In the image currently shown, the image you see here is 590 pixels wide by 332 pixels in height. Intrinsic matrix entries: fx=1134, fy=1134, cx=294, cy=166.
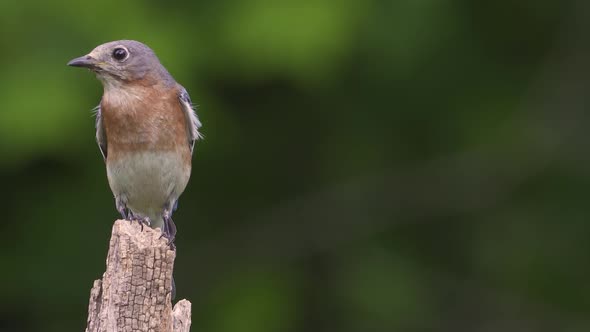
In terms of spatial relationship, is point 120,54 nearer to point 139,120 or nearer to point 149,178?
point 139,120

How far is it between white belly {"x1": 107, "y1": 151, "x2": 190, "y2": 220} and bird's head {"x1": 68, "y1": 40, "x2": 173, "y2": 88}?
1.66ft

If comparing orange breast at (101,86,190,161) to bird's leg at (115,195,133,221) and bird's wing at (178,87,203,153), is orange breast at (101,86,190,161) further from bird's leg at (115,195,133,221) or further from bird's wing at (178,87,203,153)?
bird's leg at (115,195,133,221)

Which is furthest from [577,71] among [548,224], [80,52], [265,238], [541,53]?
[80,52]

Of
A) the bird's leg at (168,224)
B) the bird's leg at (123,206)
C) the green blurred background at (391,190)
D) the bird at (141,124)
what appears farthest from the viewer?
the green blurred background at (391,190)

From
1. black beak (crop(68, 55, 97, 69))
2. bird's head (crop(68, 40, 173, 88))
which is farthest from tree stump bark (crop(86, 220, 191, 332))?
bird's head (crop(68, 40, 173, 88))

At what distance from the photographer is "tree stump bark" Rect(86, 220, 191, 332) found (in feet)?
18.7

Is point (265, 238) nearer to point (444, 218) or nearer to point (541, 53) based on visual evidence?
point (444, 218)

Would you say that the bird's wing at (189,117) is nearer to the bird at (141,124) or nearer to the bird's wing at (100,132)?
the bird at (141,124)

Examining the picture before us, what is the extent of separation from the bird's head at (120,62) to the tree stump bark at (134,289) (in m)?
1.70

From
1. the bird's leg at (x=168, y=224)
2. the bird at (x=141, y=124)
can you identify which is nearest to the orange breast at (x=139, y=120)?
the bird at (x=141, y=124)

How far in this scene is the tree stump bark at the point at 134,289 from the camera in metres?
5.69

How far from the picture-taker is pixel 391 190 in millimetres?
11641

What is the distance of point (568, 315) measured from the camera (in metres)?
12.0

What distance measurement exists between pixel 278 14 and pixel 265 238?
2.88 meters
